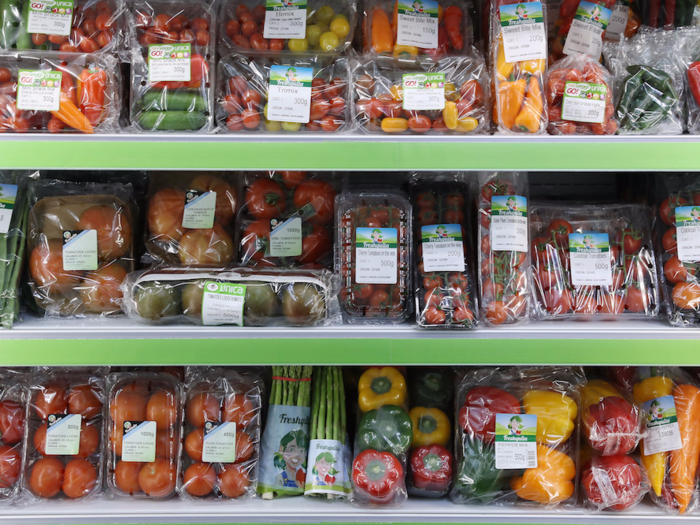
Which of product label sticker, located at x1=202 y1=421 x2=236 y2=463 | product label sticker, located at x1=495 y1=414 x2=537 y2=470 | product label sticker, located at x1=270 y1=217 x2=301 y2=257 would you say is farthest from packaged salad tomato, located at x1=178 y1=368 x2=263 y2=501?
product label sticker, located at x1=495 y1=414 x2=537 y2=470

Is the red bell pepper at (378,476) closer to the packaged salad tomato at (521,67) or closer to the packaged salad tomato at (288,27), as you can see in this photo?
the packaged salad tomato at (521,67)

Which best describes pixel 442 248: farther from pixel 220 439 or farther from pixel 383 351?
pixel 220 439

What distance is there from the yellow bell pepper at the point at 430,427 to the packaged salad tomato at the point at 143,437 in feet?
2.04

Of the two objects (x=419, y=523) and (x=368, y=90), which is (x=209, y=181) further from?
(x=419, y=523)

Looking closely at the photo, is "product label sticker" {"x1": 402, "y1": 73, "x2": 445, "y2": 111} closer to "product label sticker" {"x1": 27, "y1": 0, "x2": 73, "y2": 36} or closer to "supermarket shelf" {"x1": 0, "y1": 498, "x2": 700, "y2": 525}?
"product label sticker" {"x1": 27, "y1": 0, "x2": 73, "y2": 36}

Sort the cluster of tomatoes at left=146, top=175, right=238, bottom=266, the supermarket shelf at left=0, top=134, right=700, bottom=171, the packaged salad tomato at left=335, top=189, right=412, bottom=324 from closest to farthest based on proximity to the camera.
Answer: the supermarket shelf at left=0, top=134, right=700, bottom=171 < the packaged salad tomato at left=335, top=189, right=412, bottom=324 < the cluster of tomatoes at left=146, top=175, right=238, bottom=266

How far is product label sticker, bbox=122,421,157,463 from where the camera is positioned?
53.8 inches

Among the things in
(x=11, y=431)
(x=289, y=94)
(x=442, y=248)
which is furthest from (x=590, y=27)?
(x=11, y=431)

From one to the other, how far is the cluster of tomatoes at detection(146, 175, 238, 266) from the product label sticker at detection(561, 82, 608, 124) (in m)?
0.93

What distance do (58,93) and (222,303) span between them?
621mm

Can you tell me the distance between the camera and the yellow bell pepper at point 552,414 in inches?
55.1

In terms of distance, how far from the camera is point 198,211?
1.51 m

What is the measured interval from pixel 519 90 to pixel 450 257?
0.44 meters

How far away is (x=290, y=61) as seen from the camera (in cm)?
140
